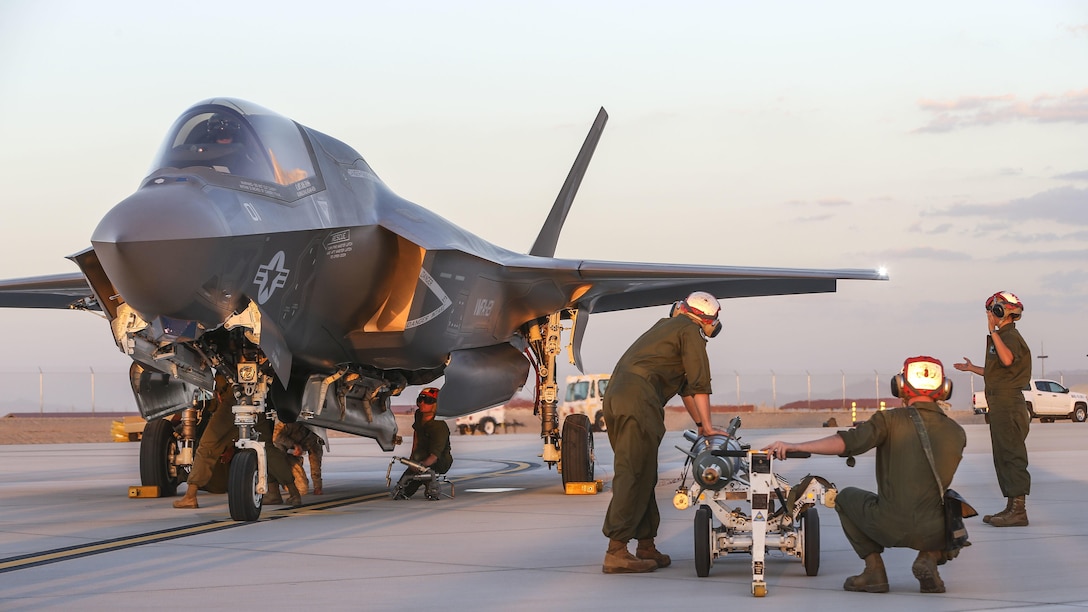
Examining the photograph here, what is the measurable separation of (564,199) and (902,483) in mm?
13837

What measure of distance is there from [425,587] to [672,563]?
6.32 ft

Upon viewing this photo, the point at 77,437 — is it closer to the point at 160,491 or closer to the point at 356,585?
the point at 160,491

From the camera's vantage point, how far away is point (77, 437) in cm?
4700

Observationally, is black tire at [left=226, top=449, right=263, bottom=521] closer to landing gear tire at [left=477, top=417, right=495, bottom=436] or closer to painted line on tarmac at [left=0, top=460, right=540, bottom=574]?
painted line on tarmac at [left=0, top=460, right=540, bottom=574]

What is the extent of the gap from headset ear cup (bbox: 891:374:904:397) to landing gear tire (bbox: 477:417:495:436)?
139ft

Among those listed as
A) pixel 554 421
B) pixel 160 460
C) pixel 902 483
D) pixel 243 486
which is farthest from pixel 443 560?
pixel 160 460

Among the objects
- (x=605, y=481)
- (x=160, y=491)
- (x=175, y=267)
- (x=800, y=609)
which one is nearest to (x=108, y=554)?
(x=175, y=267)

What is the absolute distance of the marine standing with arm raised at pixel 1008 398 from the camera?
32.5 ft

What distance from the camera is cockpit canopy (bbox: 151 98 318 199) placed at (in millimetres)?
9938

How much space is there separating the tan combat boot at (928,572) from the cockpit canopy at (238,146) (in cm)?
602

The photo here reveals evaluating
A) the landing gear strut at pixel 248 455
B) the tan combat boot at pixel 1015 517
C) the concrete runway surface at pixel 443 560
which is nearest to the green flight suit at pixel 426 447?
the concrete runway surface at pixel 443 560

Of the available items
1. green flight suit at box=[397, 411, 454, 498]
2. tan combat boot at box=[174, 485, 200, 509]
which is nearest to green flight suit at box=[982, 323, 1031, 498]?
green flight suit at box=[397, 411, 454, 498]

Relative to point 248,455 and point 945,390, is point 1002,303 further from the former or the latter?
point 248,455

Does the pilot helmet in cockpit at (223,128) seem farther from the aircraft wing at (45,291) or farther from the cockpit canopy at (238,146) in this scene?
the aircraft wing at (45,291)
